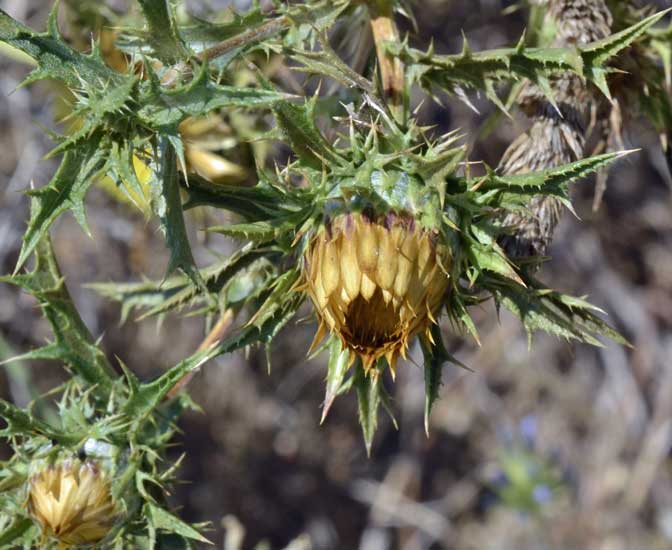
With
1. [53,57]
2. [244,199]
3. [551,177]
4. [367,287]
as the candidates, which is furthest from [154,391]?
[551,177]

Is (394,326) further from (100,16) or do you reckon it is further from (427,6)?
(427,6)

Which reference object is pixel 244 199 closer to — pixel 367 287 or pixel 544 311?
pixel 367 287

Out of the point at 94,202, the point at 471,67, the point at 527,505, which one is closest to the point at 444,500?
the point at 527,505

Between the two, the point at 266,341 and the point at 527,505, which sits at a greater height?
the point at 266,341

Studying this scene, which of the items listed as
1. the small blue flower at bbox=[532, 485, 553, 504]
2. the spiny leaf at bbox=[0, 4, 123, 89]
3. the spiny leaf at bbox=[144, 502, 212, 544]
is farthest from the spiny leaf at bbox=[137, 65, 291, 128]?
the small blue flower at bbox=[532, 485, 553, 504]

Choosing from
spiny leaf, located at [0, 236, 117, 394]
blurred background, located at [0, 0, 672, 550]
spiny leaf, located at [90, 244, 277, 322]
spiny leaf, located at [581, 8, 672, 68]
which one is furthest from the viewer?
blurred background, located at [0, 0, 672, 550]

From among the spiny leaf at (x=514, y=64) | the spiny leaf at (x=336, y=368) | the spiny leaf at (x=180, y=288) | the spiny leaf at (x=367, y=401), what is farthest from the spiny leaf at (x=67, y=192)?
the spiny leaf at (x=514, y=64)

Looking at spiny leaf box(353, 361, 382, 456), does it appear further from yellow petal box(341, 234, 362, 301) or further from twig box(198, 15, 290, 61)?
twig box(198, 15, 290, 61)
